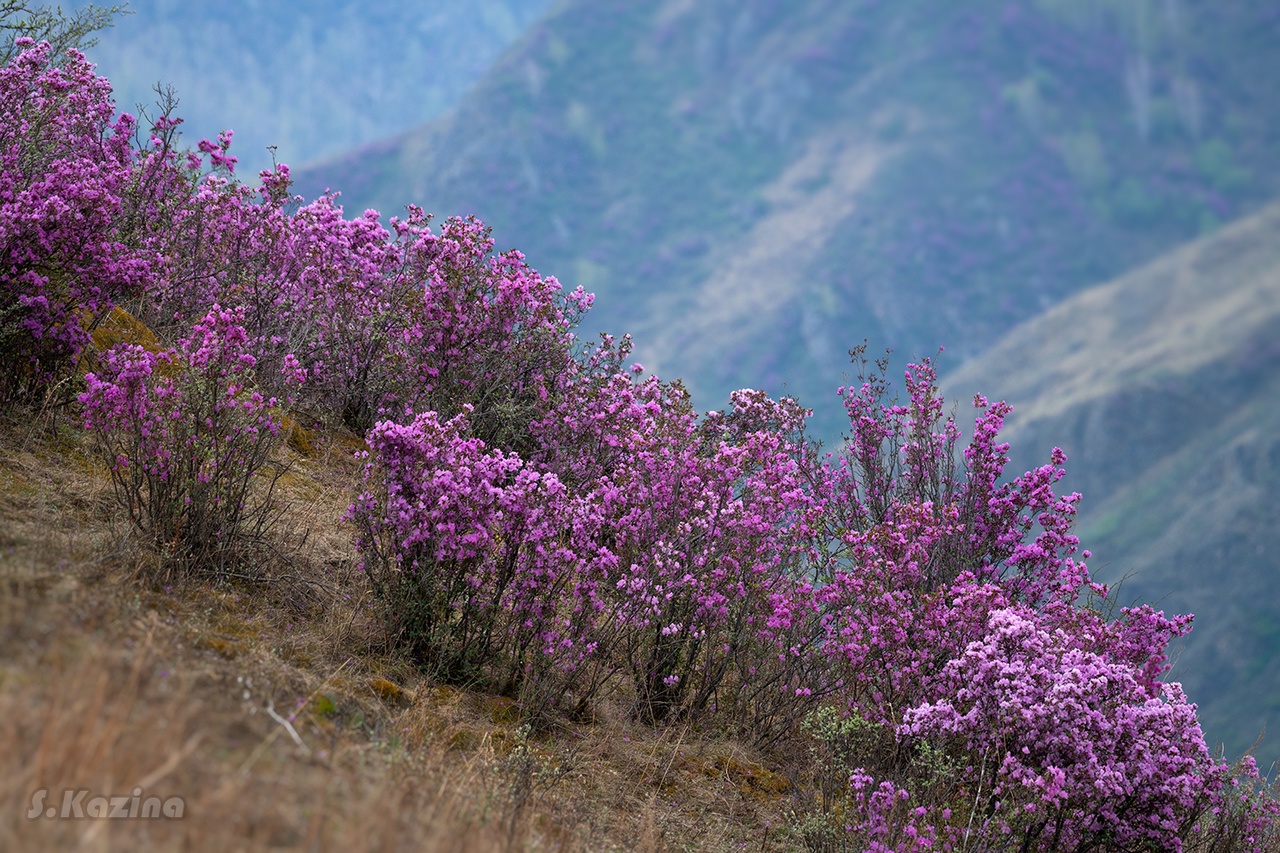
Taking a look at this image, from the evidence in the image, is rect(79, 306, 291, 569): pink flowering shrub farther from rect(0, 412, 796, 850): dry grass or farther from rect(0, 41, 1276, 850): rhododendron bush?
rect(0, 412, 796, 850): dry grass

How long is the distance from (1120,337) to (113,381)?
590ft

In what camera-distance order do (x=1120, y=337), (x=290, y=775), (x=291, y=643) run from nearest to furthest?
(x=290, y=775)
(x=291, y=643)
(x=1120, y=337)

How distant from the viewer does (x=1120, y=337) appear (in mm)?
168875

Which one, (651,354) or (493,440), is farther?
(651,354)

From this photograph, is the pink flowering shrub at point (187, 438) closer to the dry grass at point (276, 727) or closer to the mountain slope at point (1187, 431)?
the dry grass at point (276, 727)

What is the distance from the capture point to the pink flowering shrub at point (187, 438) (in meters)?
6.75

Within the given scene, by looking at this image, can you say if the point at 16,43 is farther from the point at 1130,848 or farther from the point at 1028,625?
the point at 1130,848

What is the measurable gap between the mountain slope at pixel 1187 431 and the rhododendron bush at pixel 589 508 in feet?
282

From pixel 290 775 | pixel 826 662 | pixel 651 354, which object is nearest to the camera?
pixel 290 775

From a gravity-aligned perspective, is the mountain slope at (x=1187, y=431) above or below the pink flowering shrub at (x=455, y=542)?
above

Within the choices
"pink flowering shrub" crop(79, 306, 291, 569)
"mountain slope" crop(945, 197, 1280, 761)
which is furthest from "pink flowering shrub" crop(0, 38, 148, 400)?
"mountain slope" crop(945, 197, 1280, 761)

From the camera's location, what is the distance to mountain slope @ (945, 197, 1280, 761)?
108 m

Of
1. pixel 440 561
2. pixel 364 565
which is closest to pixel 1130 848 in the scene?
pixel 440 561

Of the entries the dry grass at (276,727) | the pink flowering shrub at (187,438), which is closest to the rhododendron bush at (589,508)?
the pink flowering shrub at (187,438)
